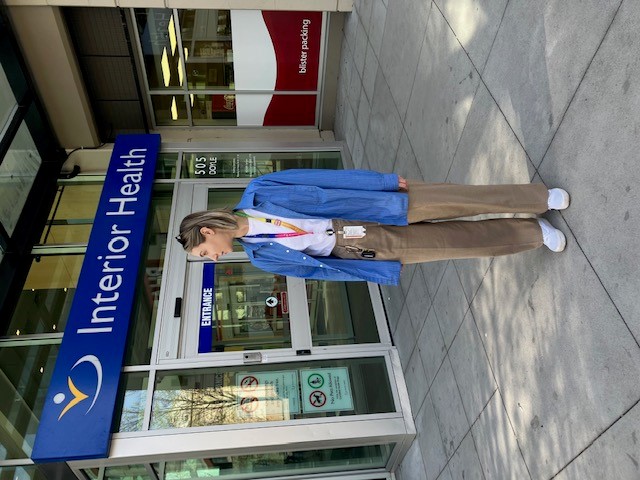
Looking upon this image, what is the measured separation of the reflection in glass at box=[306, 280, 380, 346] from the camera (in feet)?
14.8

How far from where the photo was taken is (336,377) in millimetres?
4285

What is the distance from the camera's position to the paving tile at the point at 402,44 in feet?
12.3

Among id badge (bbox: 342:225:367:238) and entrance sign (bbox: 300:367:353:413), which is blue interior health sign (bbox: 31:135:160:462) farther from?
id badge (bbox: 342:225:367:238)

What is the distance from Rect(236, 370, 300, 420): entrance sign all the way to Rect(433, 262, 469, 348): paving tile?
1.40 m

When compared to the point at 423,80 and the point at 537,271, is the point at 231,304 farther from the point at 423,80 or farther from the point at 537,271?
the point at 537,271

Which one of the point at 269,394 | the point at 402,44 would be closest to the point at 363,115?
the point at 402,44

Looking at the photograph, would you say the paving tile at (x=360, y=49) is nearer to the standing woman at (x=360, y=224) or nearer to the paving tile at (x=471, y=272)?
the paving tile at (x=471, y=272)

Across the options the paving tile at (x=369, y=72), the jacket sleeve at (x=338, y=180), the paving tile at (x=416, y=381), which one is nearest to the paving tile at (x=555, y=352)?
the jacket sleeve at (x=338, y=180)

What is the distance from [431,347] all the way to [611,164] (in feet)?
6.76

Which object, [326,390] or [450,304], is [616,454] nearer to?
[450,304]

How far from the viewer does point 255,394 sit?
415 centimetres

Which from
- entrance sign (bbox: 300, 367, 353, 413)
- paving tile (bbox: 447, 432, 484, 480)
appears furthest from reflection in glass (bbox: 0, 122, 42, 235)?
paving tile (bbox: 447, 432, 484, 480)

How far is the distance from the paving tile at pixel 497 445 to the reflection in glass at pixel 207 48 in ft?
16.8

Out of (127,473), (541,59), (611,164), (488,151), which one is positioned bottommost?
(611,164)
